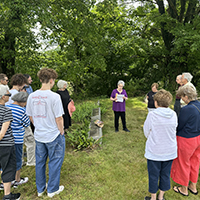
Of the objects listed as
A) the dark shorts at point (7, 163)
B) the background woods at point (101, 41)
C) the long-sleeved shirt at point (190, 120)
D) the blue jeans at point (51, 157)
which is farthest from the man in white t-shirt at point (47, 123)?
the background woods at point (101, 41)

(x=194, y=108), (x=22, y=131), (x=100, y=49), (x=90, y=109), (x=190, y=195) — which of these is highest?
(x=100, y=49)

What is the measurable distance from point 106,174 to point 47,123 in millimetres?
1945

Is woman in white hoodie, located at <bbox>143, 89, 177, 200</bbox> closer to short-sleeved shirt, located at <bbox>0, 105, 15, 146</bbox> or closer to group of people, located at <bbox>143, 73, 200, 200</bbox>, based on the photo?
group of people, located at <bbox>143, 73, 200, 200</bbox>

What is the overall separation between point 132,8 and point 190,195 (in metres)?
14.5

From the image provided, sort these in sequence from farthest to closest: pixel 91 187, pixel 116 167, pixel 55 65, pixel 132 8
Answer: pixel 132 8
pixel 55 65
pixel 116 167
pixel 91 187

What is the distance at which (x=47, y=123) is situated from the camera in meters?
2.89

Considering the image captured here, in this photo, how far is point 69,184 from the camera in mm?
3541

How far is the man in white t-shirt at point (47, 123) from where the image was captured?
2824mm

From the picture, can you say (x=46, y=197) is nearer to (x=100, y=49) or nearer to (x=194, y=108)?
(x=194, y=108)

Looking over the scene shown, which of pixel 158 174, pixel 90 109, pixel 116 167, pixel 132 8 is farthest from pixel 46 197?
pixel 132 8

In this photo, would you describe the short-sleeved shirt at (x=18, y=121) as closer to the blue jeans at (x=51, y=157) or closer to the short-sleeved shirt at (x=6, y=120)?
the short-sleeved shirt at (x=6, y=120)

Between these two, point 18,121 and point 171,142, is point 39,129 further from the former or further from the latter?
point 171,142

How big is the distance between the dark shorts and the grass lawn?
629 mm

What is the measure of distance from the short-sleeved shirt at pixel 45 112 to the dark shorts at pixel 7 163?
19.9 inches
